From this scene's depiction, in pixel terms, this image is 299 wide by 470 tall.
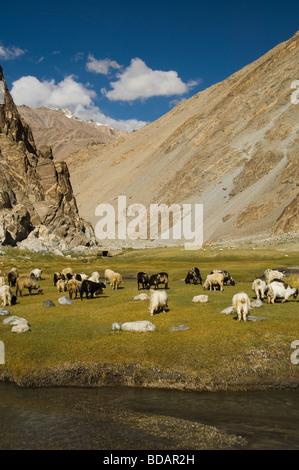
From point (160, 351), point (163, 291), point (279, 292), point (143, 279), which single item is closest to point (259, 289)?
point (279, 292)

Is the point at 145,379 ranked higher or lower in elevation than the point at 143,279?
lower

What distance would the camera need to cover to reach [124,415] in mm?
11531

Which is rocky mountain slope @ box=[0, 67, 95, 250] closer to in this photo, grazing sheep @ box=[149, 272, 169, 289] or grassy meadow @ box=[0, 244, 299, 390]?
grazing sheep @ box=[149, 272, 169, 289]

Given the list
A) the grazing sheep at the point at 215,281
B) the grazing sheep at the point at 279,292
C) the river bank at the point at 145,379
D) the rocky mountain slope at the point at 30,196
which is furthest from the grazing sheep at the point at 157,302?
the rocky mountain slope at the point at 30,196

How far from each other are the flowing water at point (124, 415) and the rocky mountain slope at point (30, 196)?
231 feet

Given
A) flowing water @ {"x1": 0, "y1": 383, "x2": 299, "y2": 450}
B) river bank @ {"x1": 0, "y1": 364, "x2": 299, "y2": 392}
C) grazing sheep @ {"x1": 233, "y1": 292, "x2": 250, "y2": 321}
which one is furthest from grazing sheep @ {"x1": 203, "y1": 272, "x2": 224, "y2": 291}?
flowing water @ {"x1": 0, "y1": 383, "x2": 299, "y2": 450}

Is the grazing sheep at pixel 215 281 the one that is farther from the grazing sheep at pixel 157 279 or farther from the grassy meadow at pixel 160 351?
the grassy meadow at pixel 160 351

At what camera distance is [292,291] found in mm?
24719

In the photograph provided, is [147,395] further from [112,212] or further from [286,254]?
[112,212]

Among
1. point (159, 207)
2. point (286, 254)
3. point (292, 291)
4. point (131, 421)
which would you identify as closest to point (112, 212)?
point (159, 207)

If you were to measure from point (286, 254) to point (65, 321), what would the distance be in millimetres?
53698

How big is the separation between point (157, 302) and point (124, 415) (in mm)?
10163

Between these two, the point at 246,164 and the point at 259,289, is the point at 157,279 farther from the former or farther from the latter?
the point at 246,164

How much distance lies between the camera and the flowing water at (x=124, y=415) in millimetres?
9898
